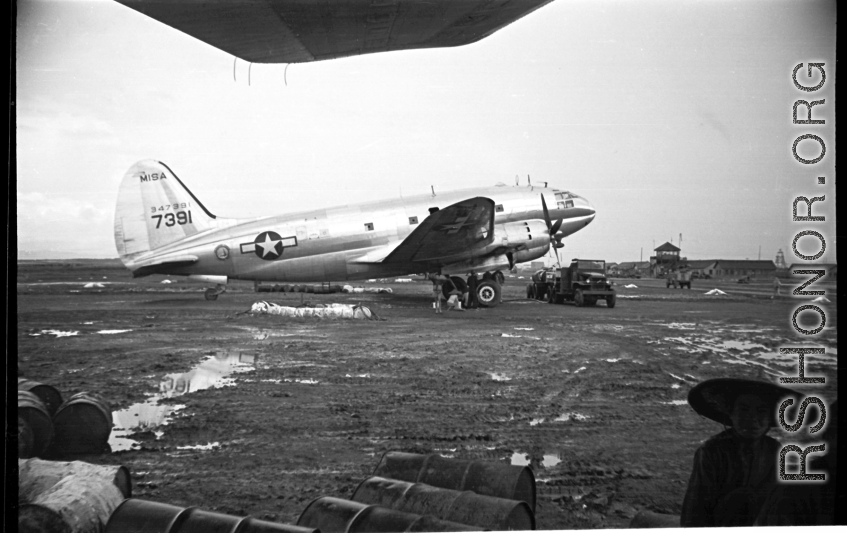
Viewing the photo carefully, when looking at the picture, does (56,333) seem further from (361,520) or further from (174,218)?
(361,520)

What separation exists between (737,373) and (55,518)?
4.10m

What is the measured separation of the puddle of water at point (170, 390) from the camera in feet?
10.9

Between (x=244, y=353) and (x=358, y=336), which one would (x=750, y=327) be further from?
(x=244, y=353)

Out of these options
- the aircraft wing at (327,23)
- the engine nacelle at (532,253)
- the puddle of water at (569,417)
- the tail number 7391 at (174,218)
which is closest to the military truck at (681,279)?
the engine nacelle at (532,253)

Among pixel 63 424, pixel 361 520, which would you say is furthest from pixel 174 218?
pixel 361 520

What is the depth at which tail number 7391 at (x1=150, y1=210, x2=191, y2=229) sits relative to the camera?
365cm

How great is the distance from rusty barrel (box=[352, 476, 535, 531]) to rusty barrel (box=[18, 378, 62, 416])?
1916mm

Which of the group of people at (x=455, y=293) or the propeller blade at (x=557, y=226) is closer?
the propeller blade at (x=557, y=226)

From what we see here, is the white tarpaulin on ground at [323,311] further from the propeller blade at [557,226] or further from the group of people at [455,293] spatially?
the propeller blade at [557,226]

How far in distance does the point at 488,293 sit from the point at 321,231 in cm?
134

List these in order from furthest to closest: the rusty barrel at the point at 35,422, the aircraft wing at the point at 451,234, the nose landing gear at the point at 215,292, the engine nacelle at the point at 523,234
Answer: the engine nacelle at the point at 523,234 → the aircraft wing at the point at 451,234 → the nose landing gear at the point at 215,292 → the rusty barrel at the point at 35,422

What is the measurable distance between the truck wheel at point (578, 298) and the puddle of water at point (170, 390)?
2237mm

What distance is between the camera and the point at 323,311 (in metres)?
3.92

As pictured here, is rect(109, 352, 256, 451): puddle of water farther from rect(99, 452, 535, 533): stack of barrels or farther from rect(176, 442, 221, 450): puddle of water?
rect(99, 452, 535, 533): stack of barrels
